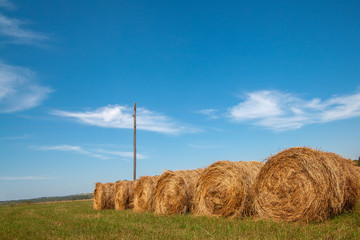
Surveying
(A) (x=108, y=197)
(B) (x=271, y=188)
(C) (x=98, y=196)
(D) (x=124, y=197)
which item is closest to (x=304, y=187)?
(B) (x=271, y=188)

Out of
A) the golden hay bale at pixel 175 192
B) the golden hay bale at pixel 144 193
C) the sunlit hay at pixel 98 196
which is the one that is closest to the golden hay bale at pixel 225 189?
the golden hay bale at pixel 175 192

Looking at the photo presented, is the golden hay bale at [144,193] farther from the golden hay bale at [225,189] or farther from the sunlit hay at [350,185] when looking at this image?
the sunlit hay at [350,185]

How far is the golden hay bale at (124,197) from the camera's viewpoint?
15.8 metres

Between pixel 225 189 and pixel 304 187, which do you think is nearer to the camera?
pixel 304 187

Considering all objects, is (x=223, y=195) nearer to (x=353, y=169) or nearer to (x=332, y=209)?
(x=332, y=209)

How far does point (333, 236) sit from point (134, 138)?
1849cm

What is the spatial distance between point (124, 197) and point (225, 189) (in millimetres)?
7823

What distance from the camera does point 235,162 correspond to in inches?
396

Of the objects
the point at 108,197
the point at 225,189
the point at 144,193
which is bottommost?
the point at 108,197

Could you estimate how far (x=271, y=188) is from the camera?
28.3 ft

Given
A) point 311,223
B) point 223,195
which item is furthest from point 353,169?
point 223,195

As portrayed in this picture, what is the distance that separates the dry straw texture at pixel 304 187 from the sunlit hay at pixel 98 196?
1070 centimetres

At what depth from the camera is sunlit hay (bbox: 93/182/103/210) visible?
1686 cm

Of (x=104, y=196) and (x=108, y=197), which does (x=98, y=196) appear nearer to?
(x=104, y=196)
